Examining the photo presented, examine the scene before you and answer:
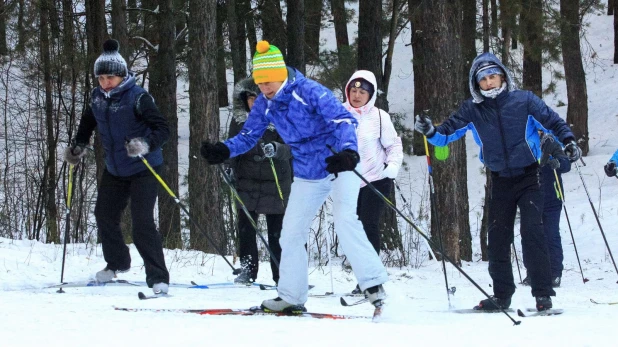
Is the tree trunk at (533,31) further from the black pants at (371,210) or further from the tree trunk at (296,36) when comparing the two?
the black pants at (371,210)

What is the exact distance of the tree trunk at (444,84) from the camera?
35.4 ft

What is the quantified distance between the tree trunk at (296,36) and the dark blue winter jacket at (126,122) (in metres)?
7.42

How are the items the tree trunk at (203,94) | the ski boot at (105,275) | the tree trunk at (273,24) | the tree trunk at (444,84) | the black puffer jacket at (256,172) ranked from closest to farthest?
the ski boot at (105,275), the black puffer jacket at (256,172), the tree trunk at (444,84), the tree trunk at (203,94), the tree trunk at (273,24)

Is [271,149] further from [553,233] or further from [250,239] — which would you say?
[553,233]

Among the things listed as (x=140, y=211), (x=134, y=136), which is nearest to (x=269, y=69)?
(x=134, y=136)

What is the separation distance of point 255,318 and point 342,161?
3.53 ft

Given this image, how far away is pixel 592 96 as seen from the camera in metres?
26.8

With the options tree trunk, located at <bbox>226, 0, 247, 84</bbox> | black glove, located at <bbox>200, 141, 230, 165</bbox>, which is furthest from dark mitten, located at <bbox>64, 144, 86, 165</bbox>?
tree trunk, located at <bbox>226, 0, 247, 84</bbox>

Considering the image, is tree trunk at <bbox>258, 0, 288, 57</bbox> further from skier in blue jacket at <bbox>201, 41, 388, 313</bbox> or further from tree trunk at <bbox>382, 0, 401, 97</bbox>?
skier in blue jacket at <bbox>201, 41, 388, 313</bbox>

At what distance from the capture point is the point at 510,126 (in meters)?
5.91

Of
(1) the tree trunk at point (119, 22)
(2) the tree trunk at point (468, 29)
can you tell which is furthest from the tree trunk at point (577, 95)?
(1) the tree trunk at point (119, 22)

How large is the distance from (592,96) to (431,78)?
1751 cm

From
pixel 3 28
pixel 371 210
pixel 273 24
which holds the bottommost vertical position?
pixel 371 210

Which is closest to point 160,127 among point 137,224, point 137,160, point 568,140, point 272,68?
point 137,160
